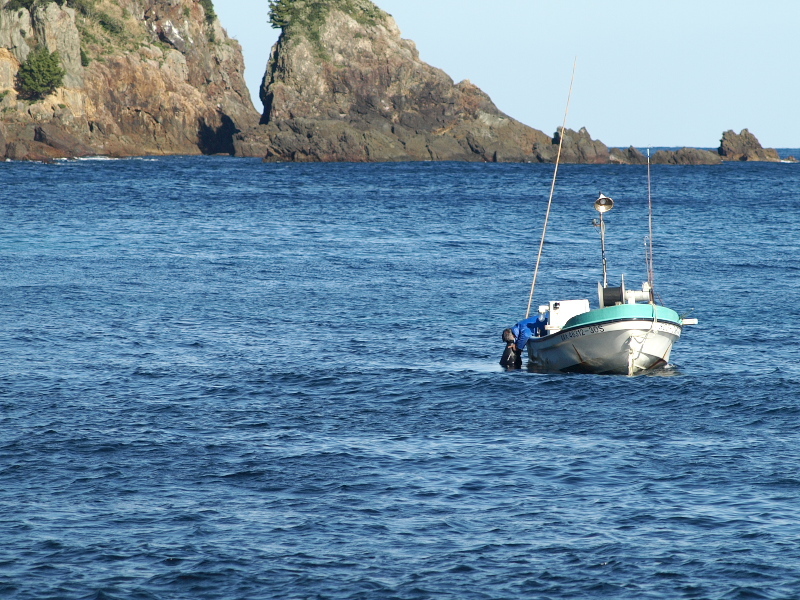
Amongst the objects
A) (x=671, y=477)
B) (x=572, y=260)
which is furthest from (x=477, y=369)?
(x=572, y=260)

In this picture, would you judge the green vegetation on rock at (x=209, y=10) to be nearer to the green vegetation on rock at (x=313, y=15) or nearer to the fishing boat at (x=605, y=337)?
the green vegetation on rock at (x=313, y=15)

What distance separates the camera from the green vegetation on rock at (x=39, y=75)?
140 m

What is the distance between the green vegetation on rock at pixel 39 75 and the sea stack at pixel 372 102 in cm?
2973

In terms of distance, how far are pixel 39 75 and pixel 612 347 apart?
130090 millimetres

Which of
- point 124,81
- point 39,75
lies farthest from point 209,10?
point 39,75

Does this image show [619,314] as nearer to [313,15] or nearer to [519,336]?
[519,336]

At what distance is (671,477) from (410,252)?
34.4 meters

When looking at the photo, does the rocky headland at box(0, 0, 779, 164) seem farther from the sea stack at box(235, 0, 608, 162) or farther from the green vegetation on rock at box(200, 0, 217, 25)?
the green vegetation on rock at box(200, 0, 217, 25)

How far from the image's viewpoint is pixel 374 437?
1944 centimetres

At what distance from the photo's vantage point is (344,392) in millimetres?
23078

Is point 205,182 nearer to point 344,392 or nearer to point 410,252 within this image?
point 410,252

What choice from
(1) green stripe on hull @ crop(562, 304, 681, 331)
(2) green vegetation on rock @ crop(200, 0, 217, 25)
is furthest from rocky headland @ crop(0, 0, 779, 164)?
(1) green stripe on hull @ crop(562, 304, 681, 331)

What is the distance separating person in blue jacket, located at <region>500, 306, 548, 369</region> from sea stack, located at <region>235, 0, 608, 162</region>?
125 m

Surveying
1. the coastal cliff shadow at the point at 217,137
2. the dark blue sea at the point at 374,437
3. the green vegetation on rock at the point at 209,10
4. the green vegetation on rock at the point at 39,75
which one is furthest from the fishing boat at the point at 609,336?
the green vegetation on rock at the point at 209,10
